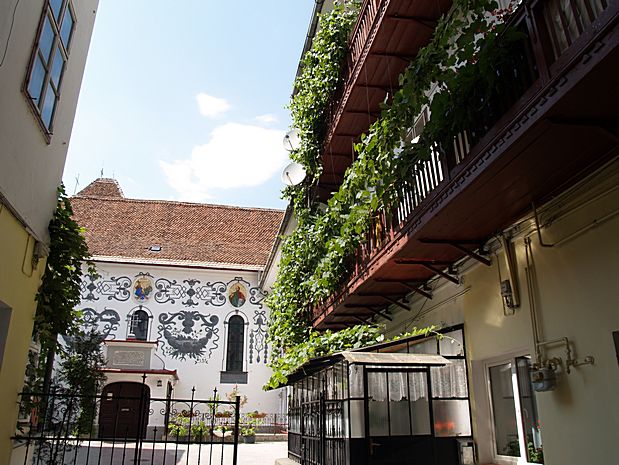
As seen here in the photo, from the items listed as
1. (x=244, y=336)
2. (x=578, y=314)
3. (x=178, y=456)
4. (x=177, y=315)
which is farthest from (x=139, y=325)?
(x=578, y=314)

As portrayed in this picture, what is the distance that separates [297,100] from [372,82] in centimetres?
449

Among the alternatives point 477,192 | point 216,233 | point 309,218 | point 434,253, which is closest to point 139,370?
point 216,233

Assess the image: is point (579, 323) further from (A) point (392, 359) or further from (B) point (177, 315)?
(B) point (177, 315)

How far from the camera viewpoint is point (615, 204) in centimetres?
468

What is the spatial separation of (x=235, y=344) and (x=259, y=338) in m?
1.06

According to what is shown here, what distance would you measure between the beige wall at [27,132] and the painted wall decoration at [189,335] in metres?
15.1

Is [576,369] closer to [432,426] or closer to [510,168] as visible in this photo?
[510,168]

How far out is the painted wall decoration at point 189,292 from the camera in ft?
75.7

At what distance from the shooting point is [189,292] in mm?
23328

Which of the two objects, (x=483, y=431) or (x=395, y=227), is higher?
(x=395, y=227)

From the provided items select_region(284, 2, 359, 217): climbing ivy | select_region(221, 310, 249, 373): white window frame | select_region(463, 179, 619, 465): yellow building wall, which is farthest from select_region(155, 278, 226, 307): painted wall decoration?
select_region(463, 179, 619, 465): yellow building wall

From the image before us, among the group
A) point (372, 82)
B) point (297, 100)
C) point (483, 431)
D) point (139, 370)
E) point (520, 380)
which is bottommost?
point (483, 431)

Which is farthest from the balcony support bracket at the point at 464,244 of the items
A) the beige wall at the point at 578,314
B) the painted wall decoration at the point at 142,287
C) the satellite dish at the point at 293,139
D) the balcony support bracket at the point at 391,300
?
the painted wall decoration at the point at 142,287

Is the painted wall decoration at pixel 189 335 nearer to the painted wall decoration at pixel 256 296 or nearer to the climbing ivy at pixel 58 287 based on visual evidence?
the painted wall decoration at pixel 256 296
